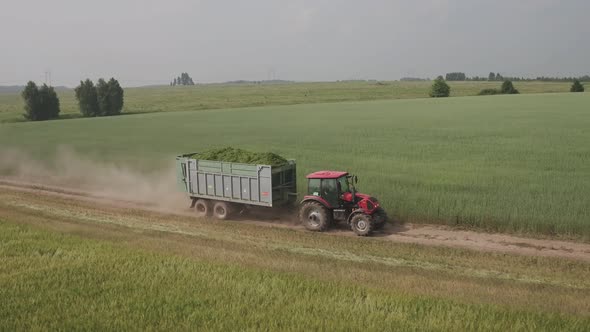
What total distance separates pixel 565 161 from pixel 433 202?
10.0 meters

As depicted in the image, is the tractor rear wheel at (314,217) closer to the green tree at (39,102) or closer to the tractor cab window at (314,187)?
the tractor cab window at (314,187)

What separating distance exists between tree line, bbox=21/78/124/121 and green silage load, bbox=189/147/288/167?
63.3 metres

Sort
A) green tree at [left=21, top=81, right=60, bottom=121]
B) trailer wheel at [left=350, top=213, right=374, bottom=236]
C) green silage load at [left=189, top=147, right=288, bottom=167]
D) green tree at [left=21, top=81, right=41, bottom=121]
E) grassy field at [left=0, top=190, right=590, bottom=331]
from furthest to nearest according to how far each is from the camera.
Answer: green tree at [left=21, top=81, right=60, bottom=121] → green tree at [left=21, top=81, right=41, bottom=121] → green silage load at [left=189, top=147, right=288, bottom=167] → trailer wheel at [left=350, top=213, right=374, bottom=236] → grassy field at [left=0, top=190, right=590, bottom=331]

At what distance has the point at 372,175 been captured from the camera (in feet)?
72.6

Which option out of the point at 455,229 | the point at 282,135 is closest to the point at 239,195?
the point at 455,229

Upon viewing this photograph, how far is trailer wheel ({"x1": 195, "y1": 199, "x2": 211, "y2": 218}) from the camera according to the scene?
19047 mm

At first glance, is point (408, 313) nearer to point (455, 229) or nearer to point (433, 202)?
point (455, 229)

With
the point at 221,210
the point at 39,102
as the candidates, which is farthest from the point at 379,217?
the point at 39,102

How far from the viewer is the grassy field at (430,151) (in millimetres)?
17234

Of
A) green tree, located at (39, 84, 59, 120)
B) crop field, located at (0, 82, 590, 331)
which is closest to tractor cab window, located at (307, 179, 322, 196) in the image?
crop field, located at (0, 82, 590, 331)

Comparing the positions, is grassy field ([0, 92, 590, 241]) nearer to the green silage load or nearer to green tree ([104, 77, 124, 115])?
the green silage load

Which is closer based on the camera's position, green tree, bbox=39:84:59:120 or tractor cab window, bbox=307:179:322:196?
tractor cab window, bbox=307:179:322:196

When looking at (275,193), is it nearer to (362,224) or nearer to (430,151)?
(362,224)

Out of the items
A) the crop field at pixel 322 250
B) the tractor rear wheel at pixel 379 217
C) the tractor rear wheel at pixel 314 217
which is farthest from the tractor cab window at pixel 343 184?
the crop field at pixel 322 250
